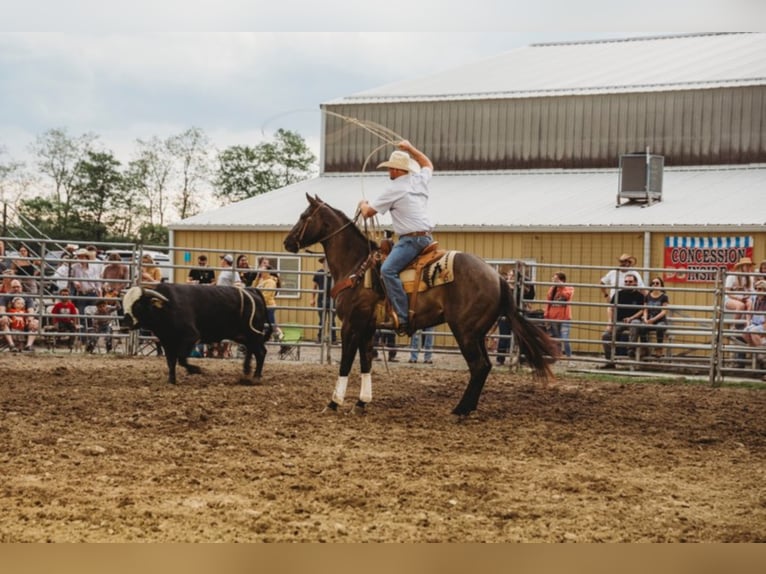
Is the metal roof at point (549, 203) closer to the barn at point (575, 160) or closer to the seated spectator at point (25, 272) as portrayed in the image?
the barn at point (575, 160)

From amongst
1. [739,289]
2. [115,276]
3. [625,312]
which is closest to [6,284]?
[115,276]

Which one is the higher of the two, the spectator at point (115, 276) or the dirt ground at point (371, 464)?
the spectator at point (115, 276)

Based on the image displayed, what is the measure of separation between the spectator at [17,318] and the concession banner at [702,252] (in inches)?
390

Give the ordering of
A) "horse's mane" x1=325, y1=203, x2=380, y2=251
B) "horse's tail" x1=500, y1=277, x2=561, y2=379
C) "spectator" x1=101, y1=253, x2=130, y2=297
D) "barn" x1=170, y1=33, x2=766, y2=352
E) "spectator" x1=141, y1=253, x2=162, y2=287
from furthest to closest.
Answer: "barn" x1=170, y1=33, x2=766, y2=352, "spectator" x1=141, y1=253, x2=162, y2=287, "spectator" x1=101, y1=253, x2=130, y2=297, "horse's mane" x1=325, y1=203, x2=380, y2=251, "horse's tail" x1=500, y1=277, x2=561, y2=379

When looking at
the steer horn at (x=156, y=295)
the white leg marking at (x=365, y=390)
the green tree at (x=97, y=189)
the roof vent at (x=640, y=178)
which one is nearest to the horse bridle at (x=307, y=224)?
the white leg marking at (x=365, y=390)

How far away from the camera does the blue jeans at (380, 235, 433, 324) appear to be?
26.5ft

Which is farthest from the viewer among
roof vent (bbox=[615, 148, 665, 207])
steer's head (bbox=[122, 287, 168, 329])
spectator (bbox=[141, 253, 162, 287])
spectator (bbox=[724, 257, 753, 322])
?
roof vent (bbox=[615, 148, 665, 207])

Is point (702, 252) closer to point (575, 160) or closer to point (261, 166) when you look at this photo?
point (575, 160)

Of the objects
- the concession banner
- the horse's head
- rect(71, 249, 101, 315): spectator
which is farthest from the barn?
the horse's head

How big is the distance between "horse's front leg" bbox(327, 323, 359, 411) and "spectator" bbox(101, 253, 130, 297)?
5.61 metres

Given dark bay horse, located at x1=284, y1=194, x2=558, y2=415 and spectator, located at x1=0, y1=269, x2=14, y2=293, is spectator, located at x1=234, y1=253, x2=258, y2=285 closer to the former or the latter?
spectator, located at x1=0, y1=269, x2=14, y2=293

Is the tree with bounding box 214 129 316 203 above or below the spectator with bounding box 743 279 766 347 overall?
above

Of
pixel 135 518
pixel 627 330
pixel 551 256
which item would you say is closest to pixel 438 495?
pixel 135 518

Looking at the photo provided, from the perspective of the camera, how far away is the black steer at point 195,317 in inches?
388
